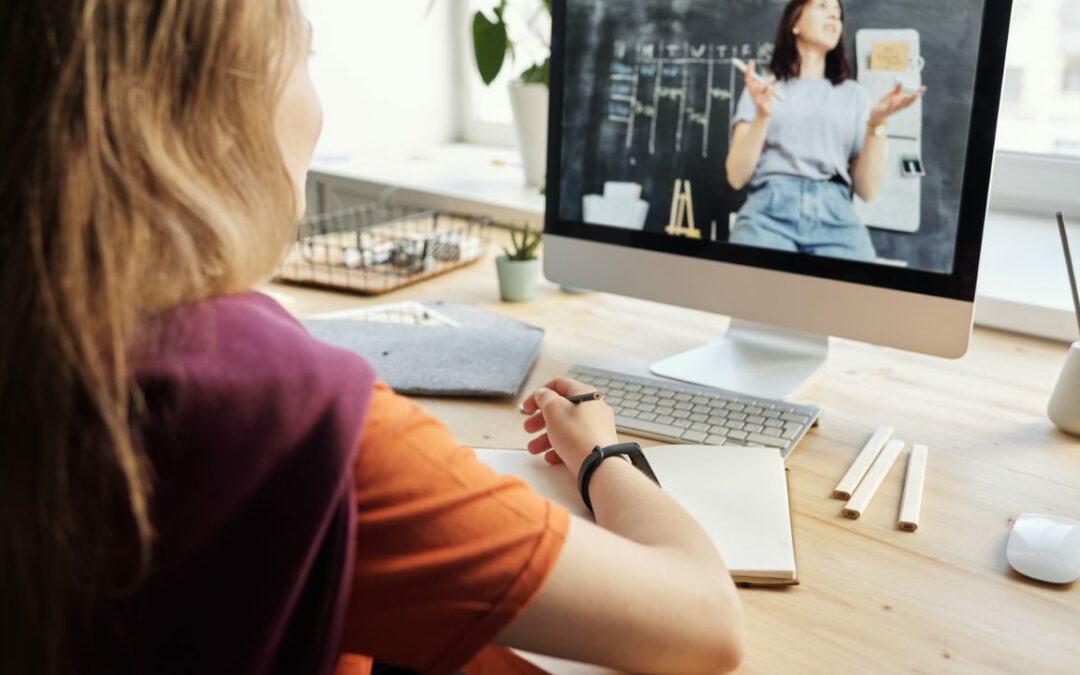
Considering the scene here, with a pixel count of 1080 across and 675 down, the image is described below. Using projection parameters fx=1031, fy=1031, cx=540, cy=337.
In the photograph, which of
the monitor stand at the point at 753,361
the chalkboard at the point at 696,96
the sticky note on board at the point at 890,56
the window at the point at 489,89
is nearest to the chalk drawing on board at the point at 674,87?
the chalkboard at the point at 696,96

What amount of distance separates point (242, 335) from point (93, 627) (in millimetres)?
181

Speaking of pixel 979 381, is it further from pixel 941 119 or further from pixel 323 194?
pixel 323 194

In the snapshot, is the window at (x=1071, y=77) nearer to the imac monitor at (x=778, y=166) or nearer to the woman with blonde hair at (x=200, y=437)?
the imac monitor at (x=778, y=166)

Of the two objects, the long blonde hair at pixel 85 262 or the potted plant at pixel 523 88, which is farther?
the potted plant at pixel 523 88

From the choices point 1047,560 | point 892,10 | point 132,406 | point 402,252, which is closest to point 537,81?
point 402,252

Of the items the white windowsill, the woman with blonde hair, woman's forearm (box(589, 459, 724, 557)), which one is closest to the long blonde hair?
the woman with blonde hair

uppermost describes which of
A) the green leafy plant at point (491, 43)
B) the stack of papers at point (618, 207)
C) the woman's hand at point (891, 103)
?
the green leafy plant at point (491, 43)

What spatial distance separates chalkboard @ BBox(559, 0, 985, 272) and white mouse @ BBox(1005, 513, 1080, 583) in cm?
30

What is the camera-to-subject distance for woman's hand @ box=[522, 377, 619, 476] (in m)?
0.93

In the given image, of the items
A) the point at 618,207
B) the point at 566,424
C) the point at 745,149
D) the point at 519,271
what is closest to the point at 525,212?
the point at 519,271

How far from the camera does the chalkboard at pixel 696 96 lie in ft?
3.43

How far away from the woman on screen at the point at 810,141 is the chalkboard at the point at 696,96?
0.06ft

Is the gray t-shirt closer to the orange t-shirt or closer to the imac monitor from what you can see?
the imac monitor

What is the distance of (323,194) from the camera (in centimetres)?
242
